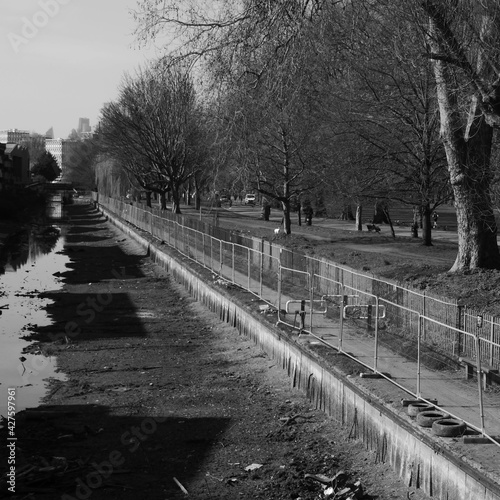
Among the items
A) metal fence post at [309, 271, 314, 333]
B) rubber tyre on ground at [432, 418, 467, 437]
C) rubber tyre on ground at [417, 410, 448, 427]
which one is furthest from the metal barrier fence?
rubber tyre on ground at [417, 410, 448, 427]

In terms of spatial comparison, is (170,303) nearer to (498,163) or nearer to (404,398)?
(498,163)

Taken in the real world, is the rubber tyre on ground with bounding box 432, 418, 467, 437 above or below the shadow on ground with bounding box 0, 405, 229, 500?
above

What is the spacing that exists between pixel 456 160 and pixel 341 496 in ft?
35.5

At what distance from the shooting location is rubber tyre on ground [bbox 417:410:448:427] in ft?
32.3

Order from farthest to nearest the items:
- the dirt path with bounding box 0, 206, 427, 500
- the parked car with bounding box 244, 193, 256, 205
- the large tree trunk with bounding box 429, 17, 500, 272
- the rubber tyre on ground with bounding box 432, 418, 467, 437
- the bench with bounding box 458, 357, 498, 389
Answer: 1. the parked car with bounding box 244, 193, 256, 205
2. the large tree trunk with bounding box 429, 17, 500, 272
3. the bench with bounding box 458, 357, 498, 389
4. the dirt path with bounding box 0, 206, 427, 500
5. the rubber tyre on ground with bounding box 432, 418, 467, 437

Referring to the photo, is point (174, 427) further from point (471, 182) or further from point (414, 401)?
point (471, 182)

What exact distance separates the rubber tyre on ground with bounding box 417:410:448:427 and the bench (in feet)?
4.14

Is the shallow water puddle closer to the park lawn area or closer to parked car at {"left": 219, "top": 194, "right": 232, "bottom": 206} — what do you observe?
the park lawn area

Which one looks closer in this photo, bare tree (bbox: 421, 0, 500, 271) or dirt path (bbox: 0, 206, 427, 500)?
dirt path (bbox: 0, 206, 427, 500)

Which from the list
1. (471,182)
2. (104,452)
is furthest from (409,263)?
(104,452)

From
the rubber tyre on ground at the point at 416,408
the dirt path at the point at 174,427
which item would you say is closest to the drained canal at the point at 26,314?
the dirt path at the point at 174,427

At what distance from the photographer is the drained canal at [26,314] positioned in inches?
679

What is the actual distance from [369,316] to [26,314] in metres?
15.5

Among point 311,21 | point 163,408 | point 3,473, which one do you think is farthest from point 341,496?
point 311,21
